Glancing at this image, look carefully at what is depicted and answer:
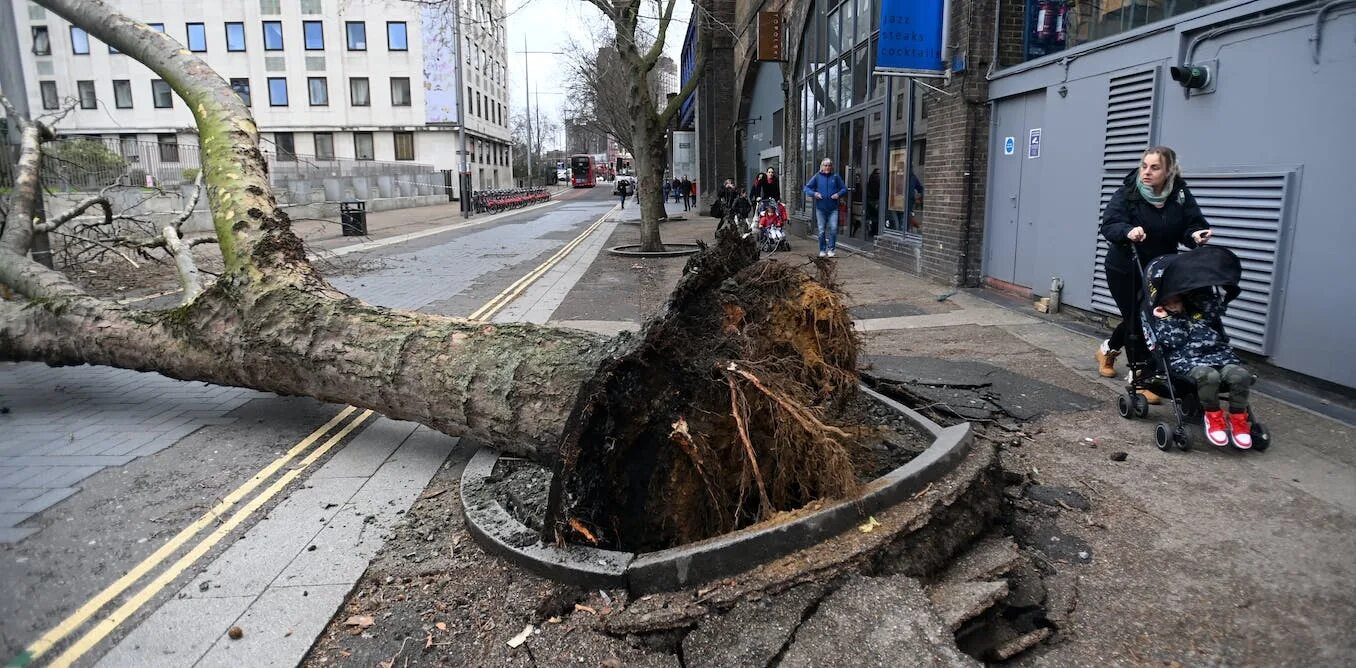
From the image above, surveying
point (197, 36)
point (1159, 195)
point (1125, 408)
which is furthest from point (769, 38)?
point (197, 36)

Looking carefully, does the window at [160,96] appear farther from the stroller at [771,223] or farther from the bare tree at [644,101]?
the stroller at [771,223]

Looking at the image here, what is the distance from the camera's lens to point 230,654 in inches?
114

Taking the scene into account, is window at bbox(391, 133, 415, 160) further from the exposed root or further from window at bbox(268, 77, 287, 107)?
the exposed root

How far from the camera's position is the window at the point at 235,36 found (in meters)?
50.9

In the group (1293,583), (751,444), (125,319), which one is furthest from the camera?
(125,319)

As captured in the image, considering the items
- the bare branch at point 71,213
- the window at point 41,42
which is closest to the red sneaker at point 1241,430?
the bare branch at point 71,213

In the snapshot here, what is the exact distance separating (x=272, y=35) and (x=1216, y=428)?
5838cm

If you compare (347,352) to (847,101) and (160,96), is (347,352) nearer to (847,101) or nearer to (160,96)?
(847,101)

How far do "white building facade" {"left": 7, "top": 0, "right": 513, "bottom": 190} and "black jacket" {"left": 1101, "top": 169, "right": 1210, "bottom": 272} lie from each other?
2032 inches

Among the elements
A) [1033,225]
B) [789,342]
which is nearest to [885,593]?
[789,342]

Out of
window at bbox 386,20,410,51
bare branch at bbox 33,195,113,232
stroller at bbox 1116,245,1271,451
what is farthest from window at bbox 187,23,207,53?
stroller at bbox 1116,245,1271,451

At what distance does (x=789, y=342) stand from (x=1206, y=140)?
16.7 ft

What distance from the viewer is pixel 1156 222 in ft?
17.3

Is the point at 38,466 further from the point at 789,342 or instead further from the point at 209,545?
the point at 789,342
